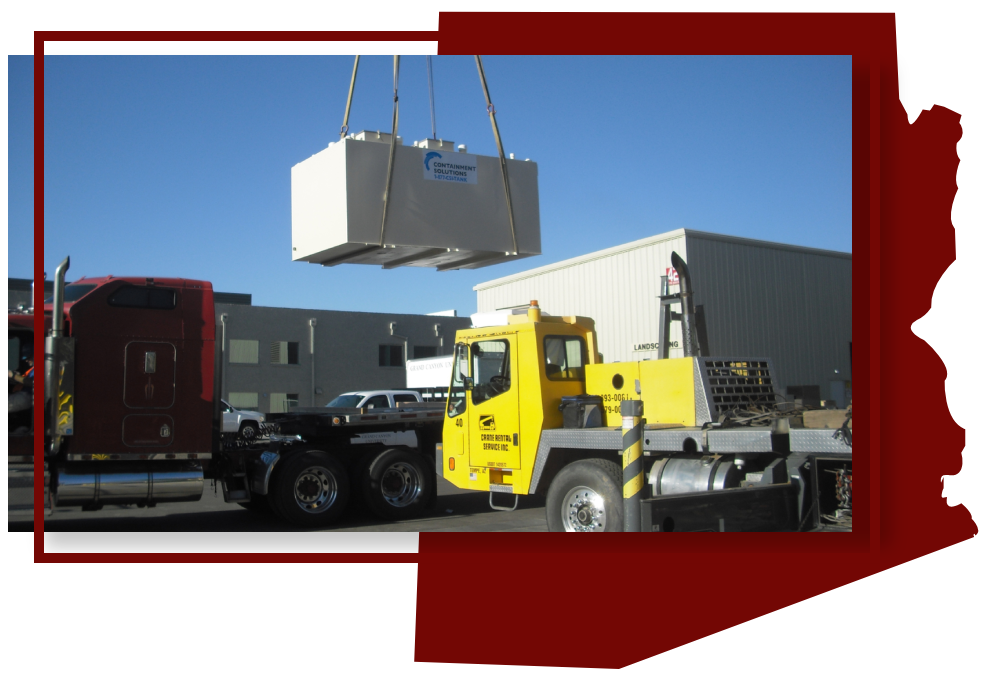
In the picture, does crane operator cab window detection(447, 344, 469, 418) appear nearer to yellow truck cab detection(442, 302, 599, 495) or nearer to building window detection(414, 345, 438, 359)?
yellow truck cab detection(442, 302, 599, 495)

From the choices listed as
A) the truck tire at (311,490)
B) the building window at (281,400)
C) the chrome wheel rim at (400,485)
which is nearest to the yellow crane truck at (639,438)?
the chrome wheel rim at (400,485)

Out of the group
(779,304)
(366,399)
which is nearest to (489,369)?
(366,399)

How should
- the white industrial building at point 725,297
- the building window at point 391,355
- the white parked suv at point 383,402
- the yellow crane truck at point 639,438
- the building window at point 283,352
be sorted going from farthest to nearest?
1. the building window at point 391,355
2. the building window at point 283,352
3. the white industrial building at point 725,297
4. the white parked suv at point 383,402
5. the yellow crane truck at point 639,438

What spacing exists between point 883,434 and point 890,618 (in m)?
1.00

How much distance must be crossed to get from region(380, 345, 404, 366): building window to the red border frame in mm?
29994

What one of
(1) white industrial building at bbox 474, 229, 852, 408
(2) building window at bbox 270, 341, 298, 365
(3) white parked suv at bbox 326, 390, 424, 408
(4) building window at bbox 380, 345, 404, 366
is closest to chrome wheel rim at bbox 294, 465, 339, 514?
(1) white industrial building at bbox 474, 229, 852, 408

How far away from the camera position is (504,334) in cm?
887

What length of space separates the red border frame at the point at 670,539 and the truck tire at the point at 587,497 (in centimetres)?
226

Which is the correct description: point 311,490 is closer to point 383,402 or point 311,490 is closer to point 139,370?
point 139,370

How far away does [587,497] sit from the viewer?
7316 mm

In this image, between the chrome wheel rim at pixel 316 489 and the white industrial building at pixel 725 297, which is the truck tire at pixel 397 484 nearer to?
the chrome wheel rim at pixel 316 489

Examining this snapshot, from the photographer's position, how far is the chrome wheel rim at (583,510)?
7145mm

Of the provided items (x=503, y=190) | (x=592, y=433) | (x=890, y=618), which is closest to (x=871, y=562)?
(x=890, y=618)

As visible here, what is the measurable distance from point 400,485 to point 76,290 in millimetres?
4354
